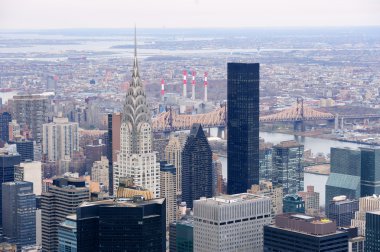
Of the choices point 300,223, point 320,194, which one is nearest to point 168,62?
point 320,194

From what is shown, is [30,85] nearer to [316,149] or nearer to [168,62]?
[168,62]

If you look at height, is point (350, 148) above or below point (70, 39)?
below

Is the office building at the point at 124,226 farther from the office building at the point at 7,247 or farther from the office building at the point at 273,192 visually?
the office building at the point at 7,247

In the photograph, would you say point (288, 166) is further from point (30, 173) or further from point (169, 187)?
point (30, 173)

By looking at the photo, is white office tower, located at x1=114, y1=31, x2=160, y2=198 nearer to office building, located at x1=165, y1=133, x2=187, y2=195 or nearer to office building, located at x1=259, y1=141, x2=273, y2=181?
office building, located at x1=165, y1=133, x2=187, y2=195

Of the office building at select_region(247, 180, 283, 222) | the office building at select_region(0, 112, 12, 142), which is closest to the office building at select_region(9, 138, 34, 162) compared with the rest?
the office building at select_region(0, 112, 12, 142)

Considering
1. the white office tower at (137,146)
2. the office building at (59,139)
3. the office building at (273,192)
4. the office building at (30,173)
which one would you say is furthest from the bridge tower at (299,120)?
the white office tower at (137,146)
